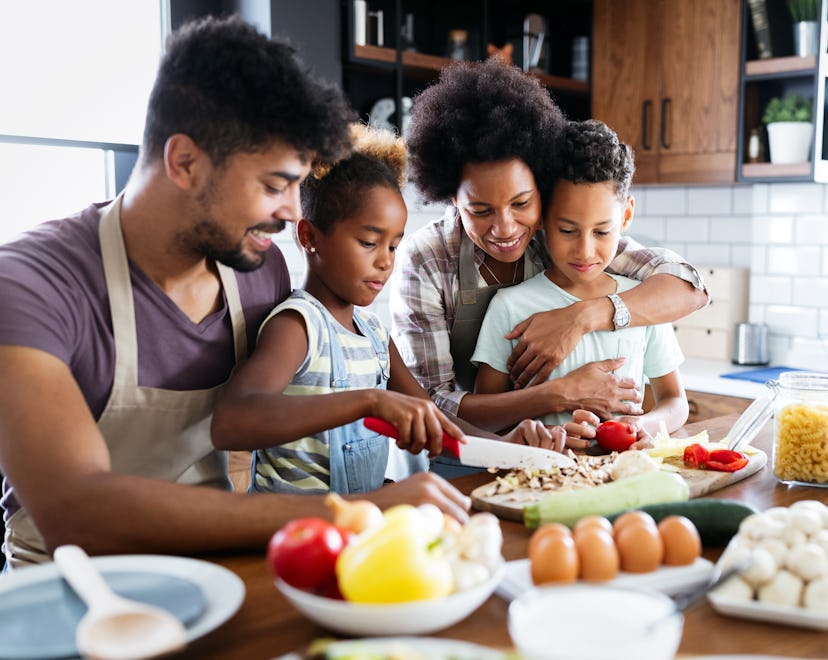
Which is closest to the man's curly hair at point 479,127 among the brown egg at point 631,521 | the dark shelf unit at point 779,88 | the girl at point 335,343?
the girl at point 335,343

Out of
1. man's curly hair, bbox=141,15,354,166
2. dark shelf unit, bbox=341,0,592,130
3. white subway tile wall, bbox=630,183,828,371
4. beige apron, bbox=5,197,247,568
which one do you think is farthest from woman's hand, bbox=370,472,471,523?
white subway tile wall, bbox=630,183,828,371

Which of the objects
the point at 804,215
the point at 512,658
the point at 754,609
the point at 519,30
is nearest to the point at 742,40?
the point at 804,215

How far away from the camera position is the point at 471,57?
12.5ft

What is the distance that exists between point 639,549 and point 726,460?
23.8 inches

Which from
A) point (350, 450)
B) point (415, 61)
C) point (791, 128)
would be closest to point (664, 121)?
point (791, 128)

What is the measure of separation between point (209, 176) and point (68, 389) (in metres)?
0.40

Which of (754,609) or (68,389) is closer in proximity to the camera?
(754,609)

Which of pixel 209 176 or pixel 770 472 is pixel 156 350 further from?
pixel 770 472

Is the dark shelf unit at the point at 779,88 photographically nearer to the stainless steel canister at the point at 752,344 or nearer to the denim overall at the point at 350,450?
the stainless steel canister at the point at 752,344

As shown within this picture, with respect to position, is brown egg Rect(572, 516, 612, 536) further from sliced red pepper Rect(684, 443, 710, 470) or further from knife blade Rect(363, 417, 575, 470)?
sliced red pepper Rect(684, 443, 710, 470)

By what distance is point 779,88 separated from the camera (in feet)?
11.9

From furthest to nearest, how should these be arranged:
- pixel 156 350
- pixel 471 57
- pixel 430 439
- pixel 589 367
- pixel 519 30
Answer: pixel 519 30 < pixel 471 57 < pixel 589 367 < pixel 156 350 < pixel 430 439

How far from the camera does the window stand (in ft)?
9.23

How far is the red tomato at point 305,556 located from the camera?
91 centimetres
